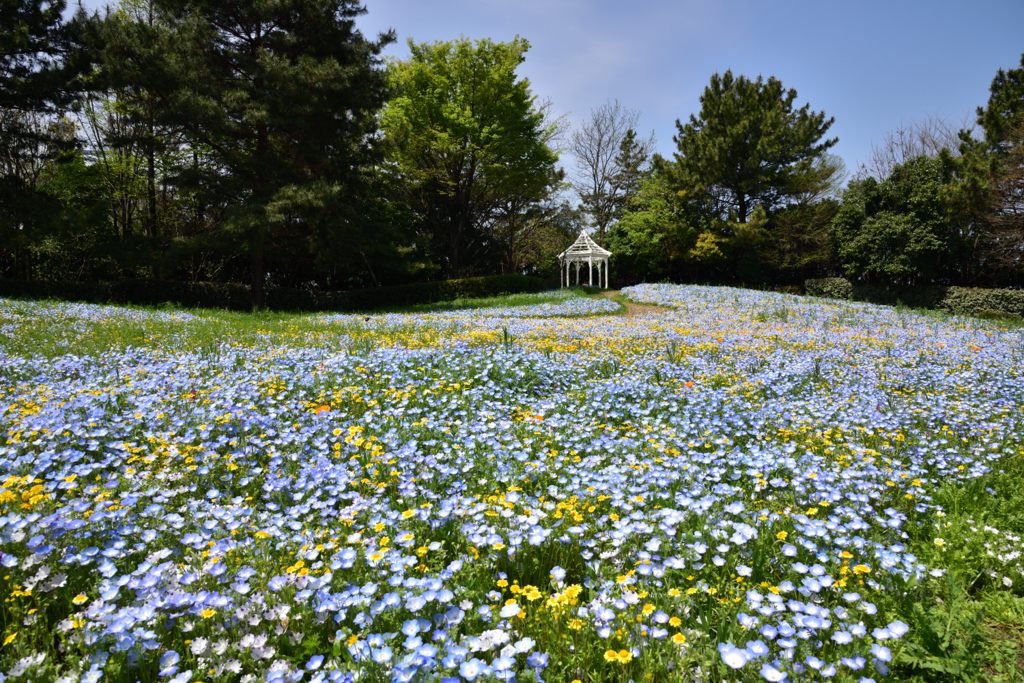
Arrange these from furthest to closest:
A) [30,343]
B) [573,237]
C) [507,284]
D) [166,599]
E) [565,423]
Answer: [573,237] → [507,284] → [30,343] → [565,423] → [166,599]

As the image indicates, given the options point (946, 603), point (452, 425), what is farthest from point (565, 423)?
point (946, 603)

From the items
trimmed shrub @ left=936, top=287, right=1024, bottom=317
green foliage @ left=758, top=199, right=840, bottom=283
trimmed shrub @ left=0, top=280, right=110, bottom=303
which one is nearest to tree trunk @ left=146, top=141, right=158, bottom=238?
trimmed shrub @ left=0, top=280, right=110, bottom=303

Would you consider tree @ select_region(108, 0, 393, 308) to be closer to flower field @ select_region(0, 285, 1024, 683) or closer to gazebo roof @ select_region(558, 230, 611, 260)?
flower field @ select_region(0, 285, 1024, 683)

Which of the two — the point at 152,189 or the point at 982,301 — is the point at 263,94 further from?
the point at 982,301

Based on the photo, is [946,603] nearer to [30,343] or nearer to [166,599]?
[166,599]

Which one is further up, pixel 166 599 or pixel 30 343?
pixel 30 343

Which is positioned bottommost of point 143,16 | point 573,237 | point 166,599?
point 166,599

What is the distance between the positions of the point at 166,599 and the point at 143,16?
Result: 31.2 m

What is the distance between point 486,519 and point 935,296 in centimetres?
2602

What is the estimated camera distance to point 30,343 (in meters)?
6.82

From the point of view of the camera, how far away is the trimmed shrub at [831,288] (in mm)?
25078

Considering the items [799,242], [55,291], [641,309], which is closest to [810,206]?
[799,242]

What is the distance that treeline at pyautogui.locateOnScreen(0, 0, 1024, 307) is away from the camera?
1655 cm

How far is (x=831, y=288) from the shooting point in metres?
26.0
